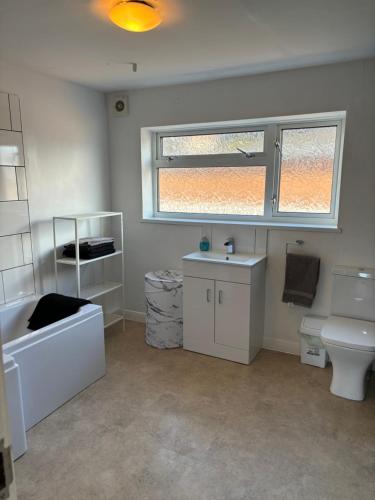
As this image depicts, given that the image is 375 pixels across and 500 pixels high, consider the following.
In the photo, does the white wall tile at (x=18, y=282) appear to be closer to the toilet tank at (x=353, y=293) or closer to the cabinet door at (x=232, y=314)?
the cabinet door at (x=232, y=314)

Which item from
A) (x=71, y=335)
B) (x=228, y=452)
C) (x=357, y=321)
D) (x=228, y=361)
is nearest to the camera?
(x=228, y=452)

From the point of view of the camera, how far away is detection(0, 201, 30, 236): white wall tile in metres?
2.63

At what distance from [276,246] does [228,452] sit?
1.65 m

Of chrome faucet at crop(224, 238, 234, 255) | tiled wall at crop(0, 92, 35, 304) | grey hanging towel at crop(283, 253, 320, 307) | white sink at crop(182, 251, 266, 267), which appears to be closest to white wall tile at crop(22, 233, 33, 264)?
tiled wall at crop(0, 92, 35, 304)

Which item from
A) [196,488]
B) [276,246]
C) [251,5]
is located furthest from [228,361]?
[251,5]

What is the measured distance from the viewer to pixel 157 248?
11.7 ft

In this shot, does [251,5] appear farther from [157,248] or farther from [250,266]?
[157,248]

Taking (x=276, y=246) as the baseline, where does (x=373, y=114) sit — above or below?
above

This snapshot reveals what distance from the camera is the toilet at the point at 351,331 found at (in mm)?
2320

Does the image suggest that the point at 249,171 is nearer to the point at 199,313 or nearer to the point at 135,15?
the point at 199,313

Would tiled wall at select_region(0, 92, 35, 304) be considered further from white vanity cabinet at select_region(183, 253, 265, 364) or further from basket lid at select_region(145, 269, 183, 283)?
white vanity cabinet at select_region(183, 253, 265, 364)

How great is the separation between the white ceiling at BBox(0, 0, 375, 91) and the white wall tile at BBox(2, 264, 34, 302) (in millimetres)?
1540

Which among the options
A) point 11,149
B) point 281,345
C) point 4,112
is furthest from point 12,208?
point 281,345

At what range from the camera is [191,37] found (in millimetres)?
2107
